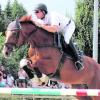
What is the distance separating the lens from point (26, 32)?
805 centimetres

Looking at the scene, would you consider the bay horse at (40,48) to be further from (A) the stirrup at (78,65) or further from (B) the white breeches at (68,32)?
(B) the white breeches at (68,32)

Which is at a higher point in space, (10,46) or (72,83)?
(10,46)

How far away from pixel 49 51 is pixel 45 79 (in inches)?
20.6

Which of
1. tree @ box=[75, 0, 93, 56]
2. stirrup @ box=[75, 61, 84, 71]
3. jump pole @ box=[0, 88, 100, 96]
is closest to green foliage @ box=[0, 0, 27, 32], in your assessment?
tree @ box=[75, 0, 93, 56]

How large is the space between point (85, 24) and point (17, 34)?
20584 mm

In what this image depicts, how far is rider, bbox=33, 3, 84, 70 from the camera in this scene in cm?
799

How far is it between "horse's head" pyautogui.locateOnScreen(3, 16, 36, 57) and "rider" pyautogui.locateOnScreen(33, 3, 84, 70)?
0.19 meters

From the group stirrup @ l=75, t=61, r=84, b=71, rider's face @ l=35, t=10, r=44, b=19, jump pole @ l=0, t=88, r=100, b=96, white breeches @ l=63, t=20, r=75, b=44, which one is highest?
rider's face @ l=35, t=10, r=44, b=19

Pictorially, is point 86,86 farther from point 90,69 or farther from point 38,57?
point 38,57

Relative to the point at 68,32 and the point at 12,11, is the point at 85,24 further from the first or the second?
the point at 68,32

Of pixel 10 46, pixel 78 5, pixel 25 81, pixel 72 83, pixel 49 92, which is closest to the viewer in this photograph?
pixel 49 92

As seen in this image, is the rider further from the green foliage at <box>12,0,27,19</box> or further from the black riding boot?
the green foliage at <box>12,0,27,19</box>

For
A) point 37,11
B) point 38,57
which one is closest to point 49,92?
point 38,57

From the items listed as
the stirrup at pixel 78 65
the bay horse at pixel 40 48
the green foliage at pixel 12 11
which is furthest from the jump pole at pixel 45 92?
the green foliage at pixel 12 11
